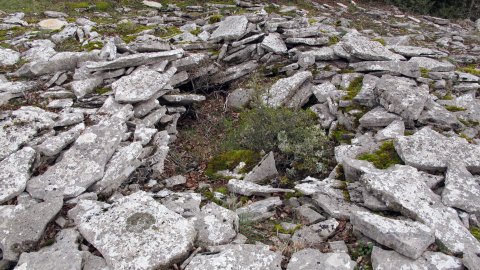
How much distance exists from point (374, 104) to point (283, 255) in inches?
191

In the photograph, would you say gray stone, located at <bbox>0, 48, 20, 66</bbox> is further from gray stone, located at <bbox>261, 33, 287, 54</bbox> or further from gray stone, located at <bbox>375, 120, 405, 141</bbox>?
gray stone, located at <bbox>375, 120, 405, 141</bbox>

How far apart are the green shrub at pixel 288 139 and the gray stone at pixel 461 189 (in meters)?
2.01

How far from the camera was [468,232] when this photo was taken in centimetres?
518

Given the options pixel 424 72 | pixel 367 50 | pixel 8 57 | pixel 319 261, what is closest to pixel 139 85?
pixel 8 57

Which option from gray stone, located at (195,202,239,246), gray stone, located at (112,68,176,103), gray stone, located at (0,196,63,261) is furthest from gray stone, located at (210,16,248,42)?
gray stone, located at (0,196,63,261)

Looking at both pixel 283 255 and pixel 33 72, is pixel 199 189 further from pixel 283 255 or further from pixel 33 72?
pixel 33 72

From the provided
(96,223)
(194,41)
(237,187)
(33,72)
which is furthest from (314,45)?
(96,223)

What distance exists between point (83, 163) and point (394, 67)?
7.46 m

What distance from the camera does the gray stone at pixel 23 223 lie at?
5001mm

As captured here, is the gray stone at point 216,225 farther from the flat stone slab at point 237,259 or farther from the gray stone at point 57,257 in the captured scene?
the gray stone at point 57,257

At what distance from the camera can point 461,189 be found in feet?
19.4

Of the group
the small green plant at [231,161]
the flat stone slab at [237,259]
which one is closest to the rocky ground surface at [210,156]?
the flat stone slab at [237,259]

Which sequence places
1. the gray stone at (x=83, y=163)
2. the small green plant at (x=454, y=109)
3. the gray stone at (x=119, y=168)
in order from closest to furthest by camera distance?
1. the gray stone at (x=83, y=163)
2. the gray stone at (x=119, y=168)
3. the small green plant at (x=454, y=109)

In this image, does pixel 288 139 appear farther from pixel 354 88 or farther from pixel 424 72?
pixel 424 72
